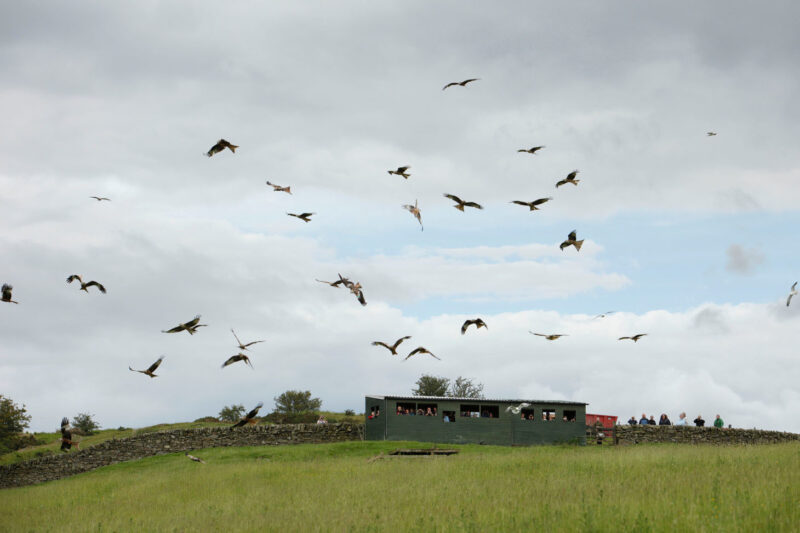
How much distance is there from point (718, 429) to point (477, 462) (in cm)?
3294

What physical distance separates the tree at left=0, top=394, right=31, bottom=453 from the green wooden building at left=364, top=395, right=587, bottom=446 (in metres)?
31.8

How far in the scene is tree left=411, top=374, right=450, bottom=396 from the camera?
274 feet

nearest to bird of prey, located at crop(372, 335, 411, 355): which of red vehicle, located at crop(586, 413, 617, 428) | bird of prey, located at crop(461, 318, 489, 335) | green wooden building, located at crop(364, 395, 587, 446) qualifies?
bird of prey, located at crop(461, 318, 489, 335)

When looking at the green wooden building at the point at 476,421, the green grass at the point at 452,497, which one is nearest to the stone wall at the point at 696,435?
the green wooden building at the point at 476,421

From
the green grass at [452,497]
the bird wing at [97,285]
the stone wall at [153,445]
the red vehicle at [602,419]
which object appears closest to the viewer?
the green grass at [452,497]

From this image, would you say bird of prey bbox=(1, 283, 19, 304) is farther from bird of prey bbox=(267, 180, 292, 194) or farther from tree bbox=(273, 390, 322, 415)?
tree bbox=(273, 390, 322, 415)

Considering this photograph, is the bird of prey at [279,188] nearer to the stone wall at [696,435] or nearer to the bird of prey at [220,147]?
the bird of prey at [220,147]

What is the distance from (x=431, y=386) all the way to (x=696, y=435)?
116 feet

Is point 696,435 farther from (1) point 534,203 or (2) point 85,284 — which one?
(2) point 85,284

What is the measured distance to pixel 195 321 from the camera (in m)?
18.5

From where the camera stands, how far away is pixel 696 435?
53.9 meters

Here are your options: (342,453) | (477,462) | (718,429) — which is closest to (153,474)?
(342,453)

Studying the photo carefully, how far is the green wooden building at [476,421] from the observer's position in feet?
165

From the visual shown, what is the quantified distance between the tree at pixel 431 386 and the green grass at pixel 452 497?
48.7 meters
